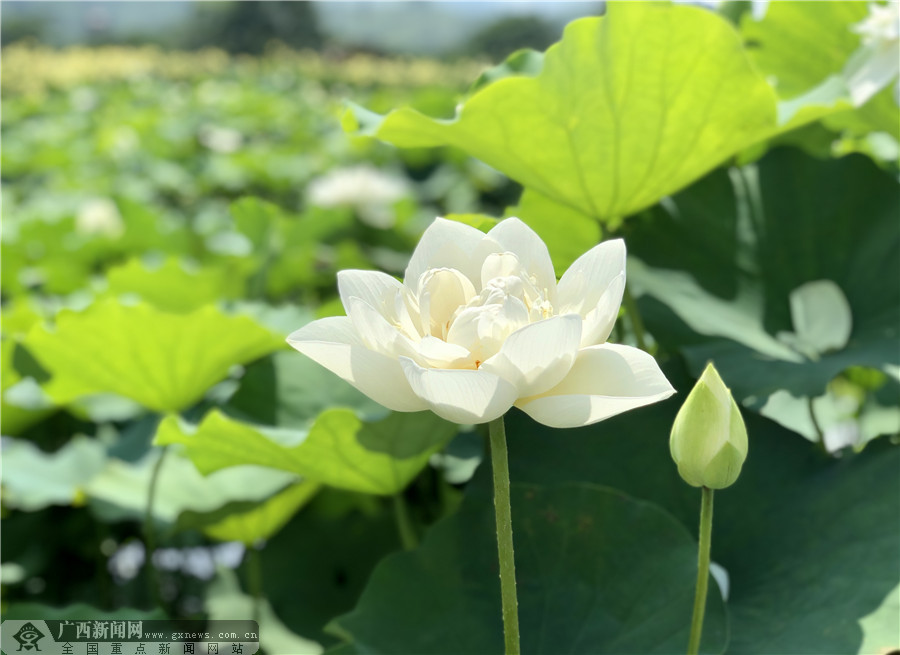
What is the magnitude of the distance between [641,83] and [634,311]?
18 centimetres

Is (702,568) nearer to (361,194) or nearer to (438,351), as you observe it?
(438,351)

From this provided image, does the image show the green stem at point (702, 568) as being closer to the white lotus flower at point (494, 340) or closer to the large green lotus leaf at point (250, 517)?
the white lotus flower at point (494, 340)

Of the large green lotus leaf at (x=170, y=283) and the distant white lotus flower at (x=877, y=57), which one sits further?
the large green lotus leaf at (x=170, y=283)

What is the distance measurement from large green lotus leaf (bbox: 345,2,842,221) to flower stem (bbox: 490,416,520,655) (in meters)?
0.30

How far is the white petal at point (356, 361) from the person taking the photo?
43 centimetres

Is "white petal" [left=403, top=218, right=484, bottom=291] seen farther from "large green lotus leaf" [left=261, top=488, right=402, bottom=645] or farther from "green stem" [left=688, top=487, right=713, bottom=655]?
"large green lotus leaf" [left=261, top=488, right=402, bottom=645]

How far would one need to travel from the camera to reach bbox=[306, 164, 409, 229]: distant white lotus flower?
6.35 feet

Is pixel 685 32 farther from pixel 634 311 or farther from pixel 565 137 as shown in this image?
pixel 634 311

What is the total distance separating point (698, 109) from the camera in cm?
68

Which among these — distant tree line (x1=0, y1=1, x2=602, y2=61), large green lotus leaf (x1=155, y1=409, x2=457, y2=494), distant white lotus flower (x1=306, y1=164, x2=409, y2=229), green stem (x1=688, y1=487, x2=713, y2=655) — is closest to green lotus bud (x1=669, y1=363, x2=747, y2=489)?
green stem (x1=688, y1=487, x2=713, y2=655)

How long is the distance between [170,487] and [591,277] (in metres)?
0.61

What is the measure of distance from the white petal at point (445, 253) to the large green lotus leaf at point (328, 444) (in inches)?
5.9

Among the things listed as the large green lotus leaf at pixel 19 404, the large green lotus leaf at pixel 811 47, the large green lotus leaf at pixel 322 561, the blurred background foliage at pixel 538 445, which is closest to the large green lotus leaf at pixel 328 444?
the blurred background foliage at pixel 538 445

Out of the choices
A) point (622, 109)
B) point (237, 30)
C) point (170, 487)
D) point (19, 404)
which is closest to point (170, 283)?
point (19, 404)
